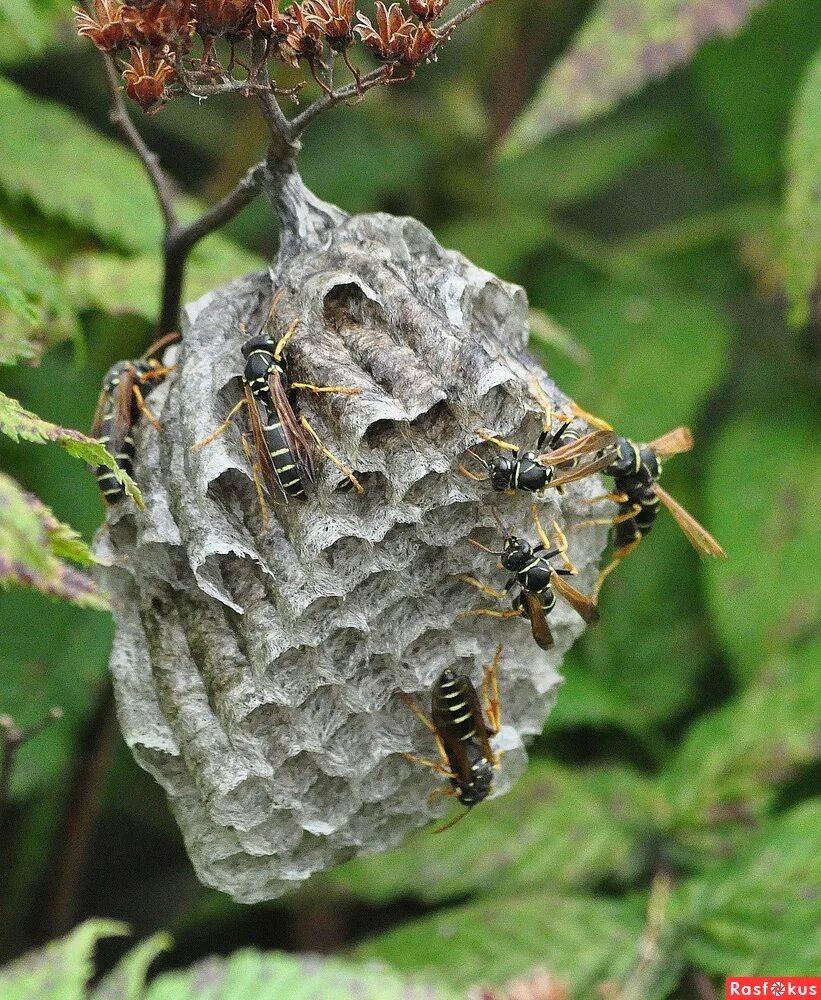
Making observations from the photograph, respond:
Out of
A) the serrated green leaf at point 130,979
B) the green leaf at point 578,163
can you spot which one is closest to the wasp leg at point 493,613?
the serrated green leaf at point 130,979

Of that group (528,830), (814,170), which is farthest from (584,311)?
(528,830)

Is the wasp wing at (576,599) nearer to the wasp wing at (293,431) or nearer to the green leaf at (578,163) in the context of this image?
the wasp wing at (293,431)

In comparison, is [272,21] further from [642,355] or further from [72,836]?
[642,355]

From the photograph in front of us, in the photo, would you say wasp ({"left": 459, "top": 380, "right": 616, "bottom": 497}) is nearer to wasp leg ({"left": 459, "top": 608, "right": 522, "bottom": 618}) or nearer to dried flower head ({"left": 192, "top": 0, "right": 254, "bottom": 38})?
wasp leg ({"left": 459, "top": 608, "right": 522, "bottom": 618})

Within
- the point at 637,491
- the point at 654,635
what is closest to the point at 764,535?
the point at 654,635

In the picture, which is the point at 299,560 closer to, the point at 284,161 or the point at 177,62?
the point at 284,161
